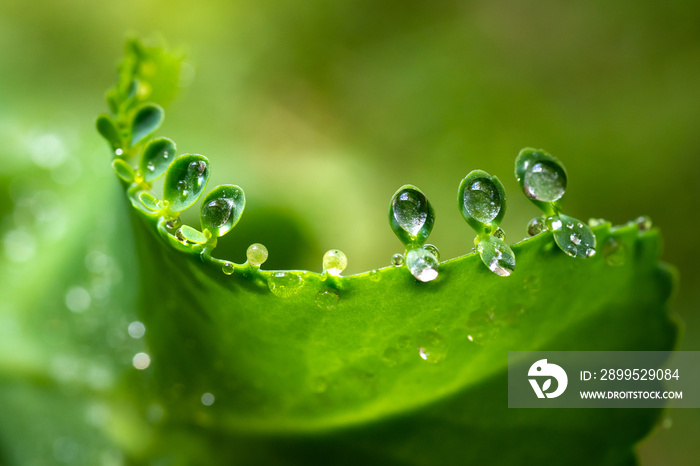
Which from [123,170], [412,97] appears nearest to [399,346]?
[123,170]

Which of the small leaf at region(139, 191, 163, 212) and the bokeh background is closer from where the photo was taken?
the small leaf at region(139, 191, 163, 212)

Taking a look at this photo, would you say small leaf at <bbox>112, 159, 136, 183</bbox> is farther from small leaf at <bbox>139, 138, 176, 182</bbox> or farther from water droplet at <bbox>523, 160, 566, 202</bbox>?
water droplet at <bbox>523, 160, 566, 202</bbox>

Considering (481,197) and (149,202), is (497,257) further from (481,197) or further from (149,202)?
(149,202)

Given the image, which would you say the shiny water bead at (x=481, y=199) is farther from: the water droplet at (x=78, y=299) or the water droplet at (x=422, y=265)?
the water droplet at (x=78, y=299)

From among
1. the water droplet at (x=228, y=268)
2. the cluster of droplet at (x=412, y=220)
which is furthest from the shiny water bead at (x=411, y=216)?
the water droplet at (x=228, y=268)

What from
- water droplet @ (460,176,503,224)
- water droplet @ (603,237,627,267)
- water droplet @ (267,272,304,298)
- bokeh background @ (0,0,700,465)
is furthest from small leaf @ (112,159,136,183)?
bokeh background @ (0,0,700,465)

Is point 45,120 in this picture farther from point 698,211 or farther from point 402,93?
point 698,211
